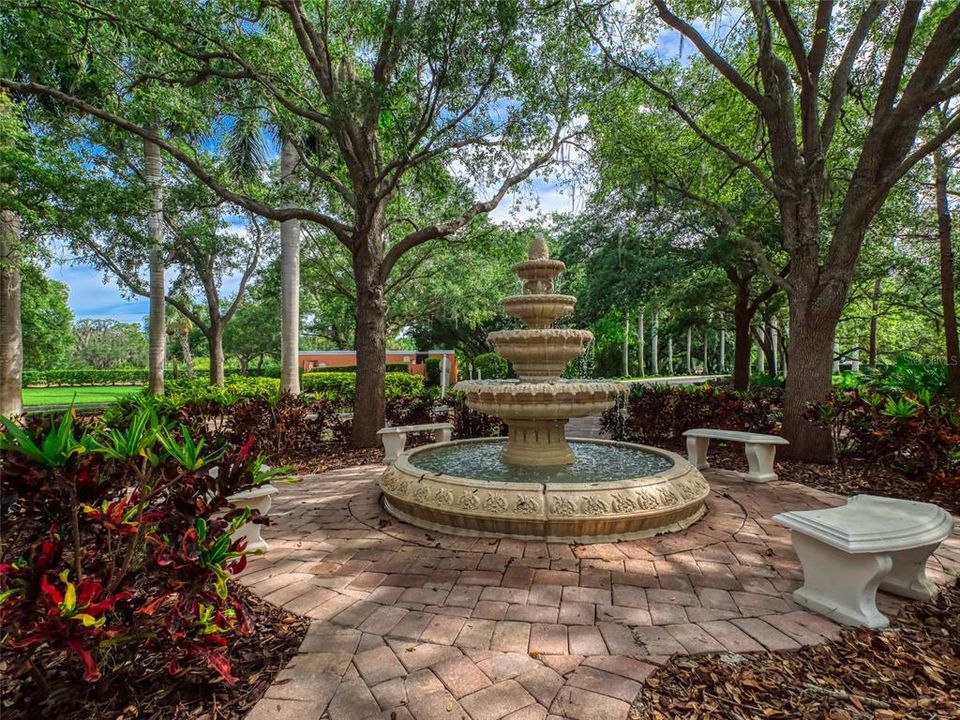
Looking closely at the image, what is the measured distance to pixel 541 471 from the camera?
5.56 metres

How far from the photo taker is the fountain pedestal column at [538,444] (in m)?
5.79

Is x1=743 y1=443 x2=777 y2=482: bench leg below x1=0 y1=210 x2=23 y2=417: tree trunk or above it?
below

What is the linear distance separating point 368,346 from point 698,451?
5.76 metres

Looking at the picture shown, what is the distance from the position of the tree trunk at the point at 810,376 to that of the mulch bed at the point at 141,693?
7761 millimetres

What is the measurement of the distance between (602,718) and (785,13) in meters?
9.02

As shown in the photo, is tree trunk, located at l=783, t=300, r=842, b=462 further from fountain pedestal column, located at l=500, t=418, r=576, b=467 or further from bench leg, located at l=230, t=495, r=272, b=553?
bench leg, located at l=230, t=495, r=272, b=553

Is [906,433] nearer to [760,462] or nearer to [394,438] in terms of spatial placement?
[760,462]

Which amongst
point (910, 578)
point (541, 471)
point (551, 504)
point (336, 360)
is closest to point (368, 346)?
point (541, 471)

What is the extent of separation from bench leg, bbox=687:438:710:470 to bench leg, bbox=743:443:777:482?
2.85 ft

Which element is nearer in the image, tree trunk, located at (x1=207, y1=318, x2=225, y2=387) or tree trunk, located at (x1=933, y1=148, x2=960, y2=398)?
tree trunk, located at (x1=933, y1=148, x2=960, y2=398)

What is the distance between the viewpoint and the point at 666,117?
10.2m

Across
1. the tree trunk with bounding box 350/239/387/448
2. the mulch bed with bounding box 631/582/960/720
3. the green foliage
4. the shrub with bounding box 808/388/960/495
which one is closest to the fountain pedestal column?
the mulch bed with bounding box 631/582/960/720

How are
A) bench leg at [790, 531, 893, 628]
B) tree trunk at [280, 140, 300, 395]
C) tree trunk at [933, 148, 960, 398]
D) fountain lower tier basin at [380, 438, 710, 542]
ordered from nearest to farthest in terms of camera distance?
bench leg at [790, 531, 893, 628] < fountain lower tier basin at [380, 438, 710, 542] < tree trunk at [933, 148, 960, 398] < tree trunk at [280, 140, 300, 395]

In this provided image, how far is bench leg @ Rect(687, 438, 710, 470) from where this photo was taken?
288 inches
